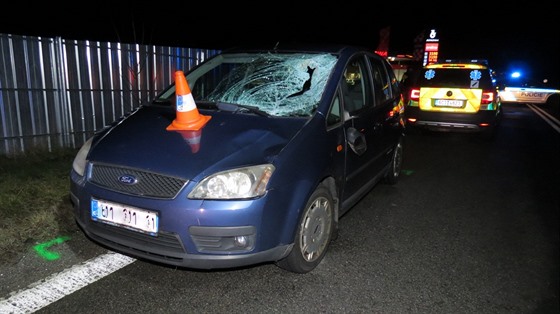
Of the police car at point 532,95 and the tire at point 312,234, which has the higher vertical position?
the tire at point 312,234

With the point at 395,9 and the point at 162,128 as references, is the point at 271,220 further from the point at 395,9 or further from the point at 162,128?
the point at 395,9

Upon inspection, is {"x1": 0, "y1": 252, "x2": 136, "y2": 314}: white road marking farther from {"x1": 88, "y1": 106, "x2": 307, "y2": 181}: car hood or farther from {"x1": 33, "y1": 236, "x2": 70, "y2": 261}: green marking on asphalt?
{"x1": 88, "y1": 106, "x2": 307, "y2": 181}: car hood

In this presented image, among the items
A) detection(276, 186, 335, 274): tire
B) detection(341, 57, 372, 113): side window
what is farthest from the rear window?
detection(276, 186, 335, 274): tire

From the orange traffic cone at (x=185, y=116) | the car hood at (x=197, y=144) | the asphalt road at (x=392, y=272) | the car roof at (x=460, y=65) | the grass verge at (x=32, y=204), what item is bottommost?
the asphalt road at (x=392, y=272)

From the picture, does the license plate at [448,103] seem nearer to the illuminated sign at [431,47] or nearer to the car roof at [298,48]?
the car roof at [298,48]

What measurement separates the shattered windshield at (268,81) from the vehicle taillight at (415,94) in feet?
17.4

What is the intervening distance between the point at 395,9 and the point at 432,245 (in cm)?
4958

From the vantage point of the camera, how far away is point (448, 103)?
821cm

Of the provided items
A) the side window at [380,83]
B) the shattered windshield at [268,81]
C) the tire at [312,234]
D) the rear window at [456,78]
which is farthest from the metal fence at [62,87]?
the rear window at [456,78]

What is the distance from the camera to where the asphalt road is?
8.61 feet

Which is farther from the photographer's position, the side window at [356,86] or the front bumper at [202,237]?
the side window at [356,86]

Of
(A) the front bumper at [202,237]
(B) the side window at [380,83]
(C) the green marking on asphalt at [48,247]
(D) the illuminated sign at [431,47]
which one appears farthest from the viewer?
(D) the illuminated sign at [431,47]

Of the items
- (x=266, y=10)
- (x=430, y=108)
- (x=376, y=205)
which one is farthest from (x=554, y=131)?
(x=266, y=10)

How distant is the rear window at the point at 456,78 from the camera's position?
8.07 metres
